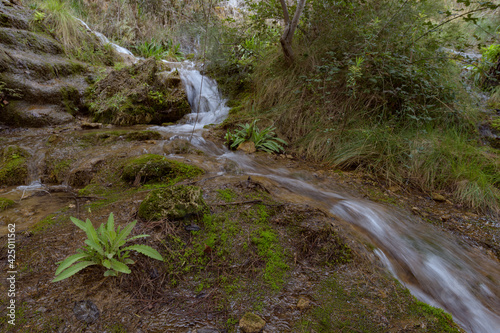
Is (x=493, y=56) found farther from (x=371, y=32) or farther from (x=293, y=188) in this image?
(x=293, y=188)

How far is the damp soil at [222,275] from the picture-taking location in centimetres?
128

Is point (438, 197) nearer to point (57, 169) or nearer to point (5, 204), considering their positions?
point (5, 204)

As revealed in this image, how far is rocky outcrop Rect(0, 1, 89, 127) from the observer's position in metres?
4.88

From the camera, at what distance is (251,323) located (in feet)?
4.15

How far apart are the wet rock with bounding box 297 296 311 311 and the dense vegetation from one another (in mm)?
2749

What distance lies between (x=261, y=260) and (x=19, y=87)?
21.4 feet

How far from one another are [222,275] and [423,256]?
1808 mm

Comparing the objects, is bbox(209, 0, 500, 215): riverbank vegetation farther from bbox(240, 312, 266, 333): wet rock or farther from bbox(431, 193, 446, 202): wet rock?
bbox(240, 312, 266, 333): wet rock

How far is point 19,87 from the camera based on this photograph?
498 centimetres

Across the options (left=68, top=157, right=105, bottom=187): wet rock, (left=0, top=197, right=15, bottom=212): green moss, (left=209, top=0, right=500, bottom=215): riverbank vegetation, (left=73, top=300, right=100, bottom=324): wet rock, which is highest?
(left=209, top=0, right=500, bottom=215): riverbank vegetation

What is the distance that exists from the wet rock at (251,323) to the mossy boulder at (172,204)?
35.8 inches

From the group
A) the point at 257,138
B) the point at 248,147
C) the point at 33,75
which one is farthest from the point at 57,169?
the point at 33,75

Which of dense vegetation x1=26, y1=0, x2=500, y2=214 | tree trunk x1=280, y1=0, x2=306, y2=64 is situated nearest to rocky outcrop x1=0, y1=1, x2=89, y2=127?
dense vegetation x1=26, y1=0, x2=500, y2=214

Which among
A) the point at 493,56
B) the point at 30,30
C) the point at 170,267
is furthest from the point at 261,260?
the point at 30,30
